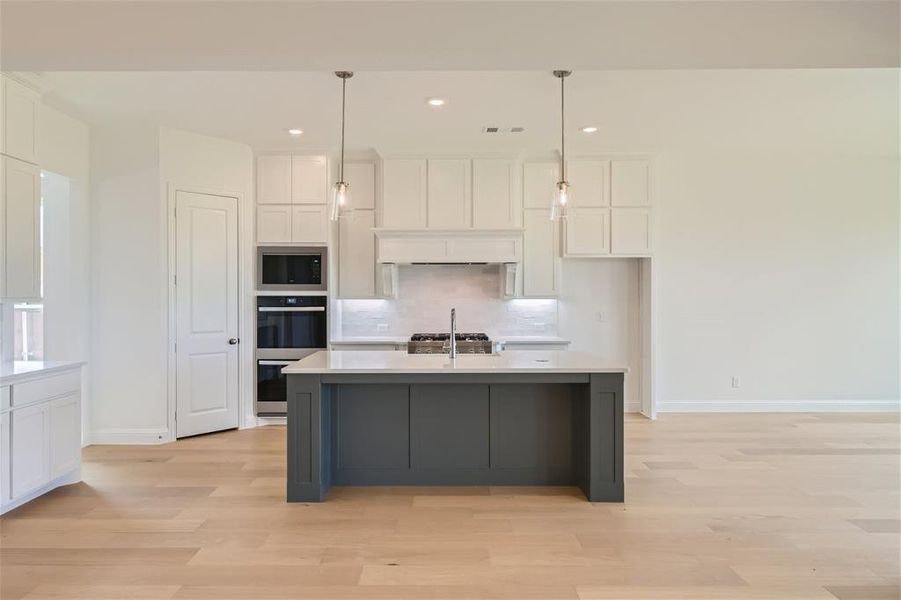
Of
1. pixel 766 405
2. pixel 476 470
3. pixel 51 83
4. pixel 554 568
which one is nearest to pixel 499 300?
pixel 476 470

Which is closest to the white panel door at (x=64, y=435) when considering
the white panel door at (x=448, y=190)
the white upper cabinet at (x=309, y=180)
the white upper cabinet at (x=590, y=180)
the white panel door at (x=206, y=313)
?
the white panel door at (x=206, y=313)

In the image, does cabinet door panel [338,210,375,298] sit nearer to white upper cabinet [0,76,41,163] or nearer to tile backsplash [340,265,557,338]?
tile backsplash [340,265,557,338]

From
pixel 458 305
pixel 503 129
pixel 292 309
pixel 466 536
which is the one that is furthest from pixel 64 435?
pixel 503 129

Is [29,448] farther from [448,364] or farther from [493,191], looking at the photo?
[493,191]

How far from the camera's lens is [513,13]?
2584mm

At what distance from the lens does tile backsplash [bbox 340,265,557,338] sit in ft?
20.6

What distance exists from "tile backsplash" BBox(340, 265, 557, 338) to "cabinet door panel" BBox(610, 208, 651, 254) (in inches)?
39.1

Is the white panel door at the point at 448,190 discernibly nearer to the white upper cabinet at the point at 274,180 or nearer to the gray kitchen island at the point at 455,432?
the white upper cabinet at the point at 274,180

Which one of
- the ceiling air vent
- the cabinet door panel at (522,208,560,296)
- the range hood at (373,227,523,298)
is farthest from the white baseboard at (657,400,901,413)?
the ceiling air vent

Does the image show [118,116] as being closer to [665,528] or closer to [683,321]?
[665,528]

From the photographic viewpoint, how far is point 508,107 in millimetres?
4535

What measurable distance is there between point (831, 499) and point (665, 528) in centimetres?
133

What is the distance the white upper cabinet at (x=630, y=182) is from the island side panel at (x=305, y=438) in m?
3.94

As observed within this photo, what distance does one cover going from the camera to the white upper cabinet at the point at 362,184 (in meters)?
5.97
